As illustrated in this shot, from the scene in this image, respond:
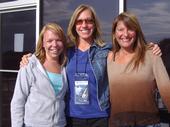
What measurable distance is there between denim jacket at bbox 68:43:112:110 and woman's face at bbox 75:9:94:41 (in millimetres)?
107

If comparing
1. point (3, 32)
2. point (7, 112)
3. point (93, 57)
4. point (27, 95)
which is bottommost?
point (7, 112)

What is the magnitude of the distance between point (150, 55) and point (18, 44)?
8.07 feet

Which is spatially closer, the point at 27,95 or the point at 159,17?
the point at 27,95

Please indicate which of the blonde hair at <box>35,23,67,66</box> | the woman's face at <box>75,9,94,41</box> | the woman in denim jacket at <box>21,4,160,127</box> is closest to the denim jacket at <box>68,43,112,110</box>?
the woman in denim jacket at <box>21,4,160,127</box>

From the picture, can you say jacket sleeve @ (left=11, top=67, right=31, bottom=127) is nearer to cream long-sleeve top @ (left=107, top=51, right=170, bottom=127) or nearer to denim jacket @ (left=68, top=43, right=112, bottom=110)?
denim jacket @ (left=68, top=43, right=112, bottom=110)

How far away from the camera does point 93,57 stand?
10.9ft

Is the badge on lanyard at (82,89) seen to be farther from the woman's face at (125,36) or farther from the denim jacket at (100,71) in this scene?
the woman's face at (125,36)

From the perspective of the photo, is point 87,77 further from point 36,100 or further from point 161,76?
point 161,76

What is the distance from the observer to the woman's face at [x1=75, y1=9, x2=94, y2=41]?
3.29m

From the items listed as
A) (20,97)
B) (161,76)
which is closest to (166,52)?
(161,76)

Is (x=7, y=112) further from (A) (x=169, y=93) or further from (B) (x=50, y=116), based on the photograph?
(A) (x=169, y=93)

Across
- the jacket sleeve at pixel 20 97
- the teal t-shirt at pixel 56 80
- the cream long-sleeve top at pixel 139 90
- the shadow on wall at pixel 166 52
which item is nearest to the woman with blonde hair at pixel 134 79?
the cream long-sleeve top at pixel 139 90

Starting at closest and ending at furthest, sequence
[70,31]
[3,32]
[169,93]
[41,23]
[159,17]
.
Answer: [169,93] < [70,31] < [159,17] < [41,23] < [3,32]

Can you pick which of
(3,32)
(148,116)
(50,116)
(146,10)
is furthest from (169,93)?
(3,32)
